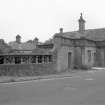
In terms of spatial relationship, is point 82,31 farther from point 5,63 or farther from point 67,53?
point 5,63

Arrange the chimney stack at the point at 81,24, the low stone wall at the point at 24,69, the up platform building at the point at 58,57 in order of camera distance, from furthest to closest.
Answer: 1. the chimney stack at the point at 81,24
2. the up platform building at the point at 58,57
3. the low stone wall at the point at 24,69

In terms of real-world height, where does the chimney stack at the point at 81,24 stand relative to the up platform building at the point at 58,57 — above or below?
above

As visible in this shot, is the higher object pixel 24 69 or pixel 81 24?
pixel 81 24

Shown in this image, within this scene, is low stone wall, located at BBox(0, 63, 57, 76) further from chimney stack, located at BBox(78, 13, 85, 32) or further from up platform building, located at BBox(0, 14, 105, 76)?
chimney stack, located at BBox(78, 13, 85, 32)

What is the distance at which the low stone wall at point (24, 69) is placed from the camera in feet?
Answer: 63.8

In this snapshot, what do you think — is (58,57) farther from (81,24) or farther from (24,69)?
(81,24)

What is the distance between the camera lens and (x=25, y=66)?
66.0ft

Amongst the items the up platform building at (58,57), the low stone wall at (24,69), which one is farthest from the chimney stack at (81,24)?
the low stone wall at (24,69)

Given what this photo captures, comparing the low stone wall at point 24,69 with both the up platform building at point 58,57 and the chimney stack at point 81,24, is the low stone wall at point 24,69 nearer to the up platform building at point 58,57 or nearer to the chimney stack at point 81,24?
the up platform building at point 58,57

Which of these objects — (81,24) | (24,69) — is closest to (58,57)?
(24,69)

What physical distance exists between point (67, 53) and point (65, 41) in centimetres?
169

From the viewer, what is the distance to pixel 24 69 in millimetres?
→ 20062

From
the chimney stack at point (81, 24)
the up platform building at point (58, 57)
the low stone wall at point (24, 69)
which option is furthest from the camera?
the chimney stack at point (81, 24)

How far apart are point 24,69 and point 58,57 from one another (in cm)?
548
